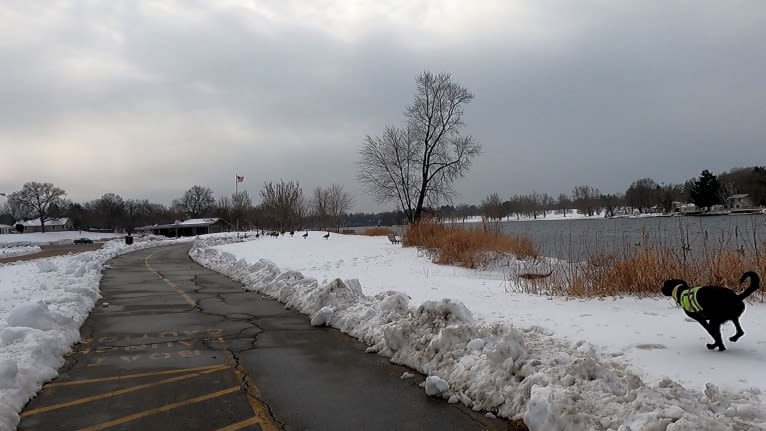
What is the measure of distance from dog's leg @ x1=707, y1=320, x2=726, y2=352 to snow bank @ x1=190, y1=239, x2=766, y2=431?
96cm

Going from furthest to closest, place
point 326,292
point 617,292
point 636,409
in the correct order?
point 326,292 → point 617,292 → point 636,409

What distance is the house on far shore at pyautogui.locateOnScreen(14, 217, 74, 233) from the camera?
140750 millimetres

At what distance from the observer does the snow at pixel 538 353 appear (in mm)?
4180

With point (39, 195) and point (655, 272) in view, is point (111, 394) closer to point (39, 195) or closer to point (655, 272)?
point (655, 272)

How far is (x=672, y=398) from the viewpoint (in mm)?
4141

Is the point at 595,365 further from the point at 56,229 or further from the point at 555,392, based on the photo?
the point at 56,229

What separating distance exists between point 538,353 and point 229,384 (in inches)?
142

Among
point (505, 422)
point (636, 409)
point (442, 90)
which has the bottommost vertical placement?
point (505, 422)

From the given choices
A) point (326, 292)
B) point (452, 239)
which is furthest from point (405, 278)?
point (452, 239)

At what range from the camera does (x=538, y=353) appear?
233 inches

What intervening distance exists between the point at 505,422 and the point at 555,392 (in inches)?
25.1

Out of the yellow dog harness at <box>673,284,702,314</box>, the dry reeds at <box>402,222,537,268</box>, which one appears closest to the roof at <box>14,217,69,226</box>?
the dry reeds at <box>402,222,537,268</box>

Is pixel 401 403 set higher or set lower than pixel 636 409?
lower

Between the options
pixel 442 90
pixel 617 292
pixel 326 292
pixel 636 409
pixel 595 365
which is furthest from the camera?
pixel 442 90
